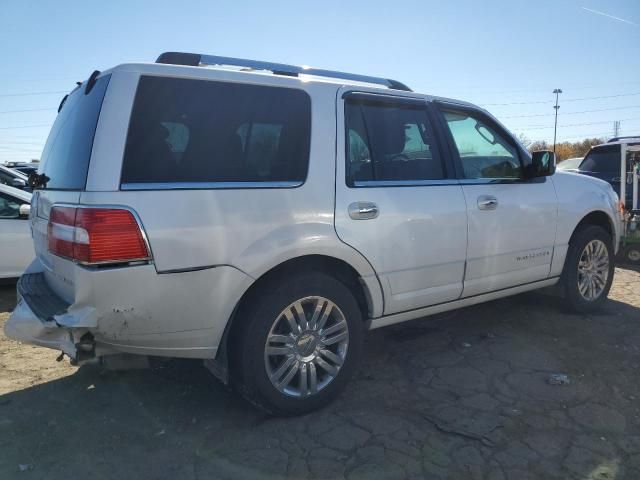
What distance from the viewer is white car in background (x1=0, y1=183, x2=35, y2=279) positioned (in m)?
5.79

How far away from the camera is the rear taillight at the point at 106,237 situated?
241 cm

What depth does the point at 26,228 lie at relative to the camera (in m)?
5.87

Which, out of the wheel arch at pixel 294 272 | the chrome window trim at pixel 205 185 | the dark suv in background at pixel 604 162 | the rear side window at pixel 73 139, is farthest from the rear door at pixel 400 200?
the dark suv in background at pixel 604 162

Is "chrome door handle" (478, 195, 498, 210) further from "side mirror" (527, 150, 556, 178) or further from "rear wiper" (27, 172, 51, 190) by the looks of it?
"rear wiper" (27, 172, 51, 190)

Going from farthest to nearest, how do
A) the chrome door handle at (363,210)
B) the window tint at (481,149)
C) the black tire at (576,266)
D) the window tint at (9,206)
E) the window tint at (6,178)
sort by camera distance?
the window tint at (6,178), the window tint at (9,206), the black tire at (576,266), the window tint at (481,149), the chrome door handle at (363,210)

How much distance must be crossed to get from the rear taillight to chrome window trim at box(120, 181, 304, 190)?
142 millimetres

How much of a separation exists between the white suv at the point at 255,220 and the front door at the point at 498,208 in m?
0.02

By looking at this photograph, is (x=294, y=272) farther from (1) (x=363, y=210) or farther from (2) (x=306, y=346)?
(1) (x=363, y=210)

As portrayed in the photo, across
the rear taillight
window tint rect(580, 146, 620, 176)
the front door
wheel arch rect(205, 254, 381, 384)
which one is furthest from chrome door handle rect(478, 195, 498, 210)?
window tint rect(580, 146, 620, 176)

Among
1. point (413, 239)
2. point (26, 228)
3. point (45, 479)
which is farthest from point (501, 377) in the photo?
point (26, 228)

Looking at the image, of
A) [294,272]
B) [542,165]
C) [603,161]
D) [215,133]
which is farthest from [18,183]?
[603,161]

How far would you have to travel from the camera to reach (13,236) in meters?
5.81

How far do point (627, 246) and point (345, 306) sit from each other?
19.1 ft

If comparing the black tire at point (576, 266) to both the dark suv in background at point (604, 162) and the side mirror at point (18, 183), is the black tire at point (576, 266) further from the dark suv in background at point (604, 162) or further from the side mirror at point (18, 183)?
the side mirror at point (18, 183)
